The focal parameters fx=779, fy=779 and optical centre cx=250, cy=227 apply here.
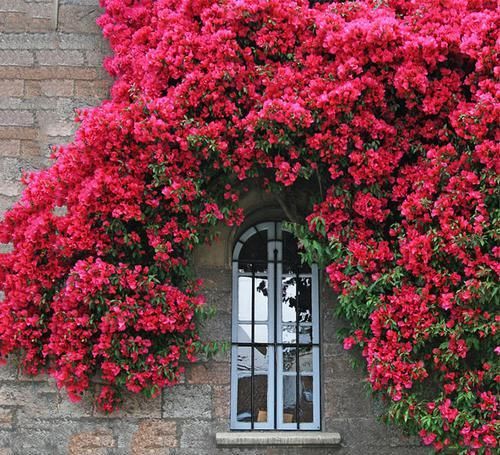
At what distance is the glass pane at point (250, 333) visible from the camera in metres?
5.88

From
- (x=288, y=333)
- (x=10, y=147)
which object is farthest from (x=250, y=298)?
(x=10, y=147)

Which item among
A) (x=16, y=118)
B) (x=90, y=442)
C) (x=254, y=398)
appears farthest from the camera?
(x=16, y=118)

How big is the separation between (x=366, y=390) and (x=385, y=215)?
4.19ft

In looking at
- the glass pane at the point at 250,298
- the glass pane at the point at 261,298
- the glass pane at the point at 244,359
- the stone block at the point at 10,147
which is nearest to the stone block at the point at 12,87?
the stone block at the point at 10,147

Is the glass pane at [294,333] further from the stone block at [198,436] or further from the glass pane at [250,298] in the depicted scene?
the stone block at [198,436]

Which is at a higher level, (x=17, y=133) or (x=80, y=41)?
(x=80, y=41)

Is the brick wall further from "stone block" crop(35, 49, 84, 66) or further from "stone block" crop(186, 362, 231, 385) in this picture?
"stone block" crop(186, 362, 231, 385)

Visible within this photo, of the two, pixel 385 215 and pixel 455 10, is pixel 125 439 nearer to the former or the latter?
pixel 385 215

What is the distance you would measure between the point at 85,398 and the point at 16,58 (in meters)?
2.70

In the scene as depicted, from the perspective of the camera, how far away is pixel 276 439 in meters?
5.45

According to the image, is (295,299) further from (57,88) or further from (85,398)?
(57,88)

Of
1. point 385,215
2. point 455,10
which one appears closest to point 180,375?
point 385,215

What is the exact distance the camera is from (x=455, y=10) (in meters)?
5.34

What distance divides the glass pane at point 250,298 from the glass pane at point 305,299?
264 mm
